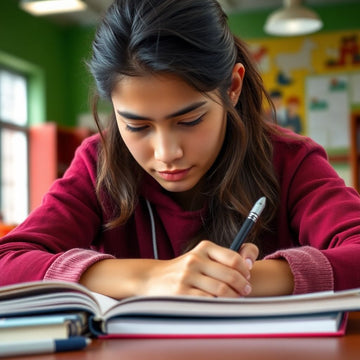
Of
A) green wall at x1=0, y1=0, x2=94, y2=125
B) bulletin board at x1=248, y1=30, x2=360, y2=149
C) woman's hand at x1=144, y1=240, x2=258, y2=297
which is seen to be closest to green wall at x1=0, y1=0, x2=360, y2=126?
green wall at x1=0, y1=0, x2=94, y2=125

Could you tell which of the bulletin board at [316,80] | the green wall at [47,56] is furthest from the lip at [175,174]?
the bulletin board at [316,80]

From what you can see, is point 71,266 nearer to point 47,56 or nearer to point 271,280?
point 271,280

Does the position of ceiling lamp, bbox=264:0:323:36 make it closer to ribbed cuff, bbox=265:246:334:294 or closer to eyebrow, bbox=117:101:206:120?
eyebrow, bbox=117:101:206:120

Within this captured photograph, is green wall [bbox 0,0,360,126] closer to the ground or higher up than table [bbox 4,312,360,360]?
higher up

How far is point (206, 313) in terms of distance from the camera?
679 millimetres

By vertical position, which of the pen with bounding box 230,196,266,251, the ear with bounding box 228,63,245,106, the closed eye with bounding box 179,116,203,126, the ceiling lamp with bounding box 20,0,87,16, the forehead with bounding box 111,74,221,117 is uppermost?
the ceiling lamp with bounding box 20,0,87,16

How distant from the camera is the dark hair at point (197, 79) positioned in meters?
1.00

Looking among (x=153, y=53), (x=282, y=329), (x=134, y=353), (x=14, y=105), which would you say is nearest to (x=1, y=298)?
(x=134, y=353)

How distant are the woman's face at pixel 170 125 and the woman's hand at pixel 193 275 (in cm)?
23

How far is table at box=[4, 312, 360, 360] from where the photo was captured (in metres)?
0.58

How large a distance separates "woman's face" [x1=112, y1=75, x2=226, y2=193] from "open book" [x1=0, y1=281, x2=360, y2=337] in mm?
377

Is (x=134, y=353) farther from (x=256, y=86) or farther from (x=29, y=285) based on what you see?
(x=256, y=86)

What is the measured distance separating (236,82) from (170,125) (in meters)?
0.21

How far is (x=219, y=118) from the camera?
42.5 inches
